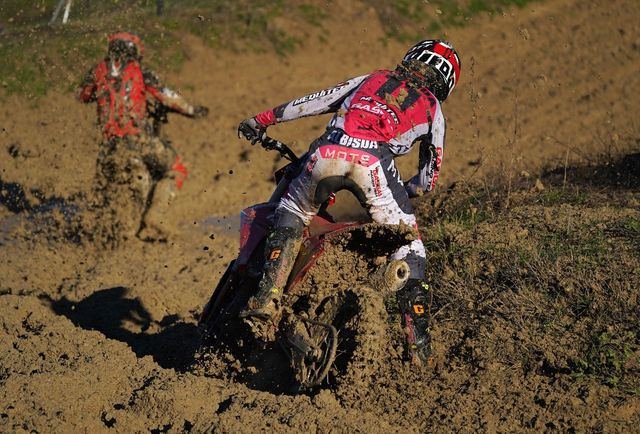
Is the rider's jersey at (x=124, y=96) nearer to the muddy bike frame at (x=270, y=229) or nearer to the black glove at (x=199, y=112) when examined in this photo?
the black glove at (x=199, y=112)

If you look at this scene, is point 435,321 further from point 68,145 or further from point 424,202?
point 68,145

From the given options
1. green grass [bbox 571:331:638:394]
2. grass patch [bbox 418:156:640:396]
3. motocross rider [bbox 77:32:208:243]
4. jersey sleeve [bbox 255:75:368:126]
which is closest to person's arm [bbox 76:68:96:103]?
motocross rider [bbox 77:32:208:243]

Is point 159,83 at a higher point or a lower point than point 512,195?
higher

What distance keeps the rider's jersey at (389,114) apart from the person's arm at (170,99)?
472cm

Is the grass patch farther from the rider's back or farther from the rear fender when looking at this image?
the rider's back

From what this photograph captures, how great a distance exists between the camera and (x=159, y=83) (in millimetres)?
10219

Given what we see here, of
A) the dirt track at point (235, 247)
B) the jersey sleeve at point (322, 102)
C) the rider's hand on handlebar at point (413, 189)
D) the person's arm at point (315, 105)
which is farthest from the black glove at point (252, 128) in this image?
the dirt track at point (235, 247)

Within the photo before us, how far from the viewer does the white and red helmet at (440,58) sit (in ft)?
18.5

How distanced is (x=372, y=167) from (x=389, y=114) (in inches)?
15.7

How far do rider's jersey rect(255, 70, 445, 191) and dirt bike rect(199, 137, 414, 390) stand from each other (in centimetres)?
39

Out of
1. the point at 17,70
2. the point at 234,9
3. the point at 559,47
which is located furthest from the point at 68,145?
the point at 559,47

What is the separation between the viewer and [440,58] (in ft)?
18.5

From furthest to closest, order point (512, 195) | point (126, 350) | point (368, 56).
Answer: point (368, 56), point (512, 195), point (126, 350)

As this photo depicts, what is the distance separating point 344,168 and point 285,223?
0.53m
